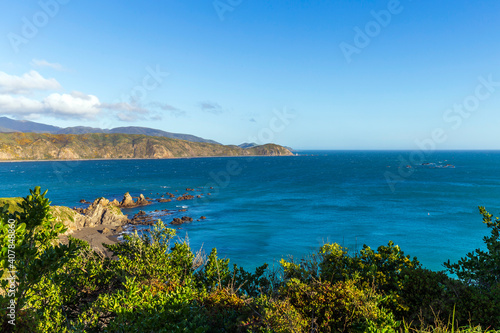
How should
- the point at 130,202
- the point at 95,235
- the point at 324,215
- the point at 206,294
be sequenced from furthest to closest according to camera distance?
1. the point at 130,202
2. the point at 324,215
3. the point at 95,235
4. the point at 206,294

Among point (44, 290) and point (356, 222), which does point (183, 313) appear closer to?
point (44, 290)

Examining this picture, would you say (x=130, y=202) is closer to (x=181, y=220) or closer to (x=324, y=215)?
(x=181, y=220)

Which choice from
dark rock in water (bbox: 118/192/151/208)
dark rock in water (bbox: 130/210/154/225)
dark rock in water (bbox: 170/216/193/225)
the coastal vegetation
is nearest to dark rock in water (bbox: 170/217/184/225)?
dark rock in water (bbox: 170/216/193/225)

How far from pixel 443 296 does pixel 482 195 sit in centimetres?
8605

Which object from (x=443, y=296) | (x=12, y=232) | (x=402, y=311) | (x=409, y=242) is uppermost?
(x=12, y=232)

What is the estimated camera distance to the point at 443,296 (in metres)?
9.83

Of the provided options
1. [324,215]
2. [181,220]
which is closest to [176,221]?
[181,220]

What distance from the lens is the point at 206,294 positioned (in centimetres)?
1080

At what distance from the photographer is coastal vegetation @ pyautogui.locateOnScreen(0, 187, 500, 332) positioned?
6125mm

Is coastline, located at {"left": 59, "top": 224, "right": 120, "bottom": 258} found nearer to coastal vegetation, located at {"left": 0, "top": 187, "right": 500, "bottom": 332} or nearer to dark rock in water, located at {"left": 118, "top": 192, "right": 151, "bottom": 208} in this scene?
dark rock in water, located at {"left": 118, "top": 192, "right": 151, "bottom": 208}

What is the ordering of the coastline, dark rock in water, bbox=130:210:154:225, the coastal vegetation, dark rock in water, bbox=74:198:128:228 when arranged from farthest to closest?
dark rock in water, bbox=130:210:154:225 → dark rock in water, bbox=74:198:128:228 → the coastline → the coastal vegetation

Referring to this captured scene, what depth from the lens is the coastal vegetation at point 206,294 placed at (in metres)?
6.12

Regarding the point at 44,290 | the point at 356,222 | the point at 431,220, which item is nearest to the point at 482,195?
the point at 431,220

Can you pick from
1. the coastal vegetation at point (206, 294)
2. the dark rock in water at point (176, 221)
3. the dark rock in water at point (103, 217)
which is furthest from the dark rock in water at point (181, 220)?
the coastal vegetation at point (206, 294)
